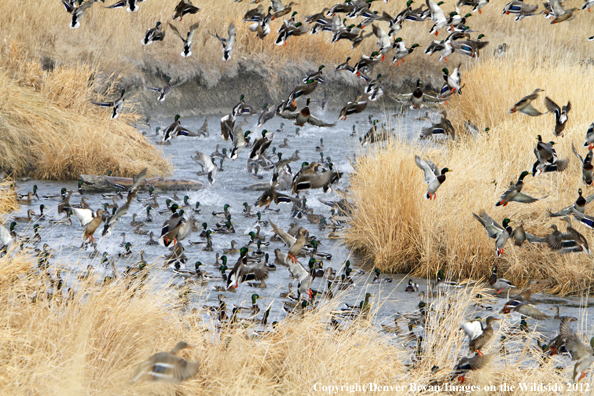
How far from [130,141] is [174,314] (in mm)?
7645

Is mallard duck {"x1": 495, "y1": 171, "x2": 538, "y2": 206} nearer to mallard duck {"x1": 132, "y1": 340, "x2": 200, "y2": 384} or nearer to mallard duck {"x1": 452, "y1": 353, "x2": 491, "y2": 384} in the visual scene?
mallard duck {"x1": 452, "y1": 353, "x2": 491, "y2": 384}

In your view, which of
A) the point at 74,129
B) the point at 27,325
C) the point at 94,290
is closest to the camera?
the point at 27,325

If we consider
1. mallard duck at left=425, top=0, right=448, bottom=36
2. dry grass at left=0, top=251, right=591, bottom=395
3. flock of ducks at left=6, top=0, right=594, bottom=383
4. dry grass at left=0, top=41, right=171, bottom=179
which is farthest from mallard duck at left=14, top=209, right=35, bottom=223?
mallard duck at left=425, top=0, right=448, bottom=36

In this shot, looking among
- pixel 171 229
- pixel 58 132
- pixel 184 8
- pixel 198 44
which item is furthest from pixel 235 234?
pixel 198 44

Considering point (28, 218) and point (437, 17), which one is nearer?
point (28, 218)

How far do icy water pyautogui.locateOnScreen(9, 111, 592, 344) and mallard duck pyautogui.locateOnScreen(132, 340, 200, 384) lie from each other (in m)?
1.59

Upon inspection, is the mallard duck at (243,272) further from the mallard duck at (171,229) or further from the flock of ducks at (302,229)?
the mallard duck at (171,229)

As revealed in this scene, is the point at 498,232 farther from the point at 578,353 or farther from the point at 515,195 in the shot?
the point at 578,353

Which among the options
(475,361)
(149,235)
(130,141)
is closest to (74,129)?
(130,141)

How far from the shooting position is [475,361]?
512cm

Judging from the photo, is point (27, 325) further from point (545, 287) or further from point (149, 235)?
point (545, 287)

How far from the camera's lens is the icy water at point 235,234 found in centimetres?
766

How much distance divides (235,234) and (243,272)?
3.03 meters

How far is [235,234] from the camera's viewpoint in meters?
10.1
